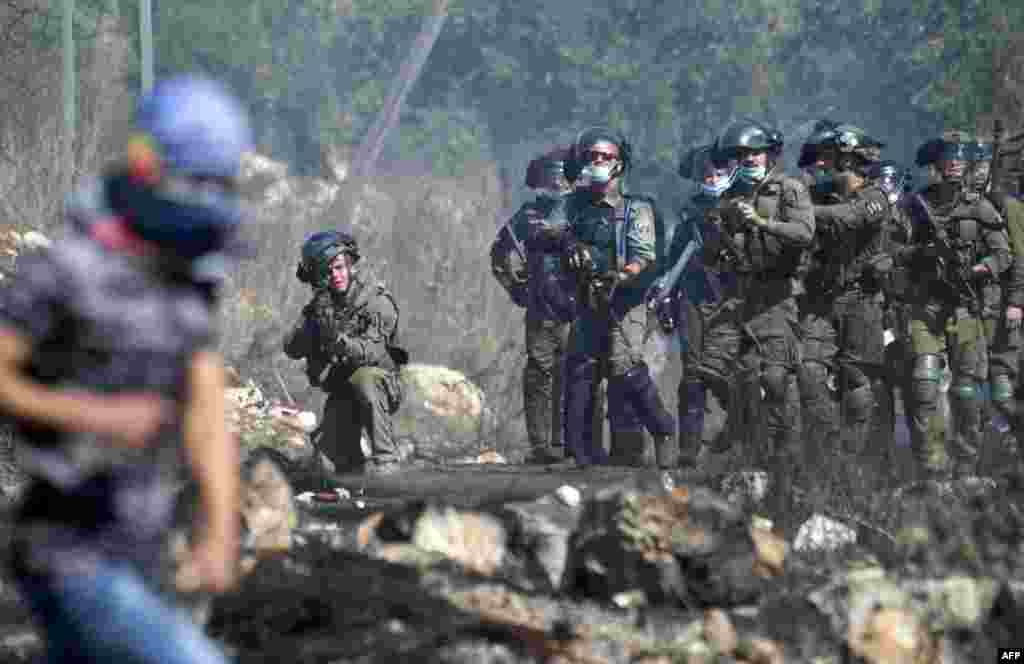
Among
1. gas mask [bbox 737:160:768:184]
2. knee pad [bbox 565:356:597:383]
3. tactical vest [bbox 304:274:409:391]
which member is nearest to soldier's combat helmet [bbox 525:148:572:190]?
knee pad [bbox 565:356:597:383]

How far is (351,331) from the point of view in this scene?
11367 mm

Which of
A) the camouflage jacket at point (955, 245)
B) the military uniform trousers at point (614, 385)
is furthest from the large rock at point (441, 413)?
the camouflage jacket at point (955, 245)

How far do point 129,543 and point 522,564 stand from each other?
291 cm

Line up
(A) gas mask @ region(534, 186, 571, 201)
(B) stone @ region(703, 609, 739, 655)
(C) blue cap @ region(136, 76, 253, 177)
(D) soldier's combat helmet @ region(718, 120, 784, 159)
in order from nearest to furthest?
(C) blue cap @ region(136, 76, 253, 177)
(B) stone @ region(703, 609, 739, 655)
(D) soldier's combat helmet @ region(718, 120, 784, 159)
(A) gas mask @ region(534, 186, 571, 201)

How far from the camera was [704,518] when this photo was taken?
681cm

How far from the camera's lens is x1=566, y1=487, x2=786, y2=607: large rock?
6609 millimetres

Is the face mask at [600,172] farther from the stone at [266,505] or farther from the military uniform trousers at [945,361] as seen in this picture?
the stone at [266,505]

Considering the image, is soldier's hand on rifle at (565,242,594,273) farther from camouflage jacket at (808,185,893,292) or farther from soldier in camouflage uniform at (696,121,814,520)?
camouflage jacket at (808,185,893,292)

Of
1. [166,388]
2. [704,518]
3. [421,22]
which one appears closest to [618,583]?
[704,518]

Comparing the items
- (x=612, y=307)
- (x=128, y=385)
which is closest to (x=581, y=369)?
(x=612, y=307)

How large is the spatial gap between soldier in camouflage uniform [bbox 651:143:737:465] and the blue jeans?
25.5 feet

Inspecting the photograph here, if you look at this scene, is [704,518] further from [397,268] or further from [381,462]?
[397,268]

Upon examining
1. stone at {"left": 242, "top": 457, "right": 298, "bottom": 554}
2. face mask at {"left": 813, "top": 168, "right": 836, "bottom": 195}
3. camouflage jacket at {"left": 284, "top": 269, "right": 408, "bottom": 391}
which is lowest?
stone at {"left": 242, "top": 457, "right": 298, "bottom": 554}

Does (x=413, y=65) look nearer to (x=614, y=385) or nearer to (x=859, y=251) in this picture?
(x=614, y=385)
